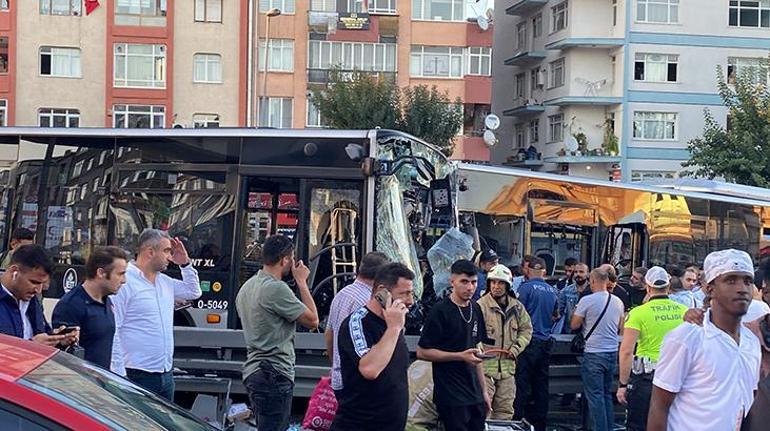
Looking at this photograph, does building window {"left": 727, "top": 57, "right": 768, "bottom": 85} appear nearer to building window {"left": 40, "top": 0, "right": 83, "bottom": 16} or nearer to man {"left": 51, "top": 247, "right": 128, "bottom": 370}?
building window {"left": 40, "top": 0, "right": 83, "bottom": 16}

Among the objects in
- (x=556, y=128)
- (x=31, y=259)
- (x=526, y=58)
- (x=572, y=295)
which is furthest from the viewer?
(x=526, y=58)

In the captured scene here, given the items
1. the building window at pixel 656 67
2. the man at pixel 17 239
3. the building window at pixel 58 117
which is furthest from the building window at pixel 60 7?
the man at pixel 17 239

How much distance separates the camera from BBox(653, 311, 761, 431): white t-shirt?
4648 mm

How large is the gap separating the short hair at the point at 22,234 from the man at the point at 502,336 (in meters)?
5.27

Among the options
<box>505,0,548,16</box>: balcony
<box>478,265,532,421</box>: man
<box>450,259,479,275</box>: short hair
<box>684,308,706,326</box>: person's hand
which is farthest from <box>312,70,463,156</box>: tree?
<box>684,308,706,326</box>: person's hand

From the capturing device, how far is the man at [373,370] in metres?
5.62

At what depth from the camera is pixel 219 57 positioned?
144 feet

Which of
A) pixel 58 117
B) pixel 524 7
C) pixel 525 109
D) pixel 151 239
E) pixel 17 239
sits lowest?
pixel 17 239

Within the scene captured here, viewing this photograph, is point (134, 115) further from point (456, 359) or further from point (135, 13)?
point (456, 359)

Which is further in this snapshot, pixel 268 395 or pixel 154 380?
pixel 268 395

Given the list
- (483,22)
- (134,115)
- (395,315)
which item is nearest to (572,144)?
(483,22)

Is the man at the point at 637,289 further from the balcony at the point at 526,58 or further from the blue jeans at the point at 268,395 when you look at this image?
the balcony at the point at 526,58

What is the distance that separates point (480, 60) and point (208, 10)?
12456 mm

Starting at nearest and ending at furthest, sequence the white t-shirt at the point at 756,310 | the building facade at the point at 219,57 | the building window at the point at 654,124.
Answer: the white t-shirt at the point at 756,310 < the building facade at the point at 219,57 < the building window at the point at 654,124
